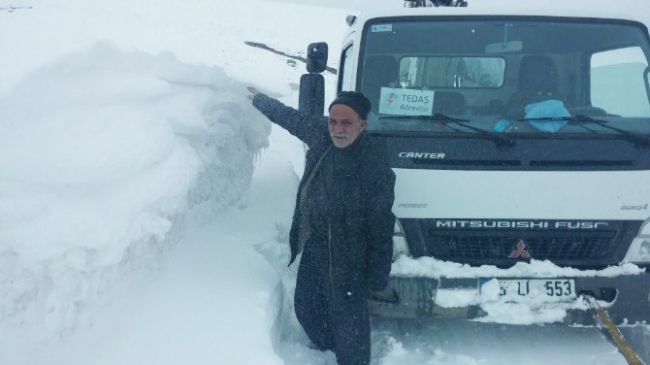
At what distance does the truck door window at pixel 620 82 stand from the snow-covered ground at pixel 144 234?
1.59 meters

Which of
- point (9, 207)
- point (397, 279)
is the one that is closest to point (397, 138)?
point (397, 279)

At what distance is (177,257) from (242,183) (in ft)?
5.15

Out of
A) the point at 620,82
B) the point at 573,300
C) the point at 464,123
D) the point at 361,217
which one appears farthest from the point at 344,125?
the point at 620,82

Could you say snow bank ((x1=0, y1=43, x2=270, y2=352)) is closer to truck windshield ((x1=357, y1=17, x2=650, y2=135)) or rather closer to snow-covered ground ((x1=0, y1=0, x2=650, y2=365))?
snow-covered ground ((x1=0, y1=0, x2=650, y2=365))

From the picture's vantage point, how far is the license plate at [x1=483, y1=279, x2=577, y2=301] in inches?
141

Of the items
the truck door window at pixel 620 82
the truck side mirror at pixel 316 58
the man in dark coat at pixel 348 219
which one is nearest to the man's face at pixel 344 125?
the man in dark coat at pixel 348 219

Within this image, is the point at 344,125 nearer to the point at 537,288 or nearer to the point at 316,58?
the point at 316,58

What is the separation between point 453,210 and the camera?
363 cm

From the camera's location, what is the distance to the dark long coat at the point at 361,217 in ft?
10.7

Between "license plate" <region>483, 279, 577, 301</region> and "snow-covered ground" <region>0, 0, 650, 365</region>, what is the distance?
27cm

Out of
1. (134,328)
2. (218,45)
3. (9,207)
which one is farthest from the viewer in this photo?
(218,45)

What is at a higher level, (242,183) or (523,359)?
(242,183)

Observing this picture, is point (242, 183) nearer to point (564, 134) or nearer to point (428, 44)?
point (428, 44)

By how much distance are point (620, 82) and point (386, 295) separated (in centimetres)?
235
